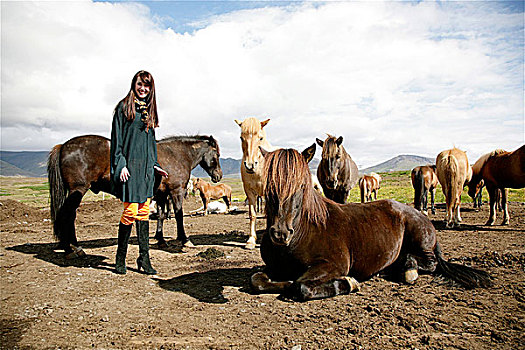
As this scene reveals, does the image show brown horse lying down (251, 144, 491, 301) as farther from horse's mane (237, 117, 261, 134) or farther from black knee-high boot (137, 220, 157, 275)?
horse's mane (237, 117, 261, 134)

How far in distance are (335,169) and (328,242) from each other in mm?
4685

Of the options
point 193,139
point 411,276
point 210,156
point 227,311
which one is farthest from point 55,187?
point 411,276

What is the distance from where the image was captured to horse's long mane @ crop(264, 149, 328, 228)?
3670 mm

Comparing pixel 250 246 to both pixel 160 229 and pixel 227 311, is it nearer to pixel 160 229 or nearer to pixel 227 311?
pixel 160 229

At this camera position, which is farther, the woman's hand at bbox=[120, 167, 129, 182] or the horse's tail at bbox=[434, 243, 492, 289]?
the woman's hand at bbox=[120, 167, 129, 182]

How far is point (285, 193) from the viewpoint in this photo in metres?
3.64

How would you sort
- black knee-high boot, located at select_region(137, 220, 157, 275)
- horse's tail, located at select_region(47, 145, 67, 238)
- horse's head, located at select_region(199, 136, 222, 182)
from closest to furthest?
black knee-high boot, located at select_region(137, 220, 157, 275), horse's tail, located at select_region(47, 145, 67, 238), horse's head, located at select_region(199, 136, 222, 182)

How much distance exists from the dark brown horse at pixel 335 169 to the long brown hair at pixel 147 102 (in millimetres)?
4846

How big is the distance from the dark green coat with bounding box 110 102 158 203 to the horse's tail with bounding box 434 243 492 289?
468 cm

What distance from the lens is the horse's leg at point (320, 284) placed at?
146 inches

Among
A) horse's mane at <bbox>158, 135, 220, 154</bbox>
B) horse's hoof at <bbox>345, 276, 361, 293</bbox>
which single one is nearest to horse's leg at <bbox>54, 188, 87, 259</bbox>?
horse's mane at <bbox>158, 135, 220, 154</bbox>

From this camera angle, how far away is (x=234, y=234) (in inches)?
396

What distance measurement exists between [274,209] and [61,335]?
249 cm

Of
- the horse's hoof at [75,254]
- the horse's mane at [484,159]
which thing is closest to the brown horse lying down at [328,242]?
the horse's hoof at [75,254]
